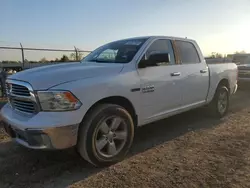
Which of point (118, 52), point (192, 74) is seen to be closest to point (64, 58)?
point (118, 52)

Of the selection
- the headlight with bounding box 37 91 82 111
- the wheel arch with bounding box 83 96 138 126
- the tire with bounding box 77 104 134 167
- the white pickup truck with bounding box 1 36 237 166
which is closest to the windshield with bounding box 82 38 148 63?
the white pickup truck with bounding box 1 36 237 166

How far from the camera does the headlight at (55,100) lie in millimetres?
3289

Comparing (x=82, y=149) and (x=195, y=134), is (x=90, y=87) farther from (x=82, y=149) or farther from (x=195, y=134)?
(x=195, y=134)

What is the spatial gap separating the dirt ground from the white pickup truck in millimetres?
342

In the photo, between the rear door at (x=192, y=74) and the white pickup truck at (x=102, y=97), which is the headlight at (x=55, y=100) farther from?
the rear door at (x=192, y=74)

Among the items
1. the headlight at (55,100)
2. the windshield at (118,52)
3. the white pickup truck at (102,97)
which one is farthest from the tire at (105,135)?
the windshield at (118,52)

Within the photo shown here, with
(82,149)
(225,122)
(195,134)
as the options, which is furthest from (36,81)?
(225,122)

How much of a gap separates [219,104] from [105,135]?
3.67 meters

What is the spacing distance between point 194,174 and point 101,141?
129 cm

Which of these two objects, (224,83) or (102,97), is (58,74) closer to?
(102,97)

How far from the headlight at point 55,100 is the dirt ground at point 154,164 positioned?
0.93 m

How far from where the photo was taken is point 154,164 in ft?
12.5

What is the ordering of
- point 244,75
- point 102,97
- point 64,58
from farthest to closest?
point 64,58 → point 244,75 → point 102,97

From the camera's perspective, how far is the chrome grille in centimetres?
339
